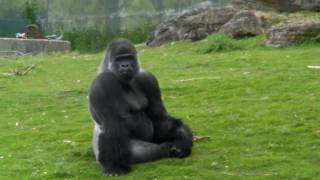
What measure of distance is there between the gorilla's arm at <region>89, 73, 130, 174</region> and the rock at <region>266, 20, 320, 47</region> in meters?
8.94

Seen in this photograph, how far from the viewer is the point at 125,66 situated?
22.3ft

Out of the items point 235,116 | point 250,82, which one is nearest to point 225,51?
point 250,82

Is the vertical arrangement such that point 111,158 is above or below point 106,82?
below

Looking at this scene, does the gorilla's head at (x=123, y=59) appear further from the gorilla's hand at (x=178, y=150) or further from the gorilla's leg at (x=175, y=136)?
the gorilla's hand at (x=178, y=150)

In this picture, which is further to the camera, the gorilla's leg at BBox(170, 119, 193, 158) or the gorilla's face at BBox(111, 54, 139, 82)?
the gorilla's leg at BBox(170, 119, 193, 158)

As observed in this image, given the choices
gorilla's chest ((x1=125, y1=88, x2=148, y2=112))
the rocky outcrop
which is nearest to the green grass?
gorilla's chest ((x1=125, y1=88, x2=148, y2=112))

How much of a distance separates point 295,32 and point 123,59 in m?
9.14

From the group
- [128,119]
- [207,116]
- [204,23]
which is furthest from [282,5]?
[128,119]

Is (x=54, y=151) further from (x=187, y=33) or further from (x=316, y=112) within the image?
(x=187, y=33)

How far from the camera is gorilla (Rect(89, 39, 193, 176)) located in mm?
6773

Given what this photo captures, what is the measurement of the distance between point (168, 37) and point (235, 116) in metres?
10.4

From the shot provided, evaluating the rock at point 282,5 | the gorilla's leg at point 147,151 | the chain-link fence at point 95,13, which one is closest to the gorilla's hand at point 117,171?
the gorilla's leg at point 147,151

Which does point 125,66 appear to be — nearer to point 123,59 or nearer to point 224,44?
point 123,59

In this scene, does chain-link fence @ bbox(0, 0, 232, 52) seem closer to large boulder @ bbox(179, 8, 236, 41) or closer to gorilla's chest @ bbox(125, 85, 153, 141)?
large boulder @ bbox(179, 8, 236, 41)
